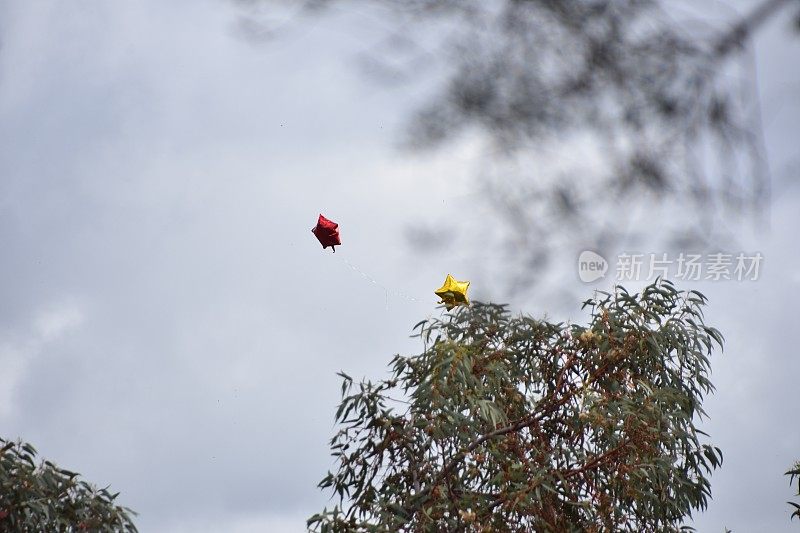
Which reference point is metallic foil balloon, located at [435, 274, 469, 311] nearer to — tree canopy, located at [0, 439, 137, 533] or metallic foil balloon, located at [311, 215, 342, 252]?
metallic foil balloon, located at [311, 215, 342, 252]

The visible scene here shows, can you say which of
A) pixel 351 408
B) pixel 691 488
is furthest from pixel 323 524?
pixel 691 488

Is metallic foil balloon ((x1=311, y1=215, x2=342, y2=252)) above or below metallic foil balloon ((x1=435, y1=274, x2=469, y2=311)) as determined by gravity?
above

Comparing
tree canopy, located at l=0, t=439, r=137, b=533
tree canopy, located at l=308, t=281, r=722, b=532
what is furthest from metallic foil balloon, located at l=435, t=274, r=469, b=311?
tree canopy, located at l=0, t=439, r=137, b=533

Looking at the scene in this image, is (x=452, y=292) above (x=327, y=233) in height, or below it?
below

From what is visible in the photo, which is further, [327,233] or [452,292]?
[327,233]

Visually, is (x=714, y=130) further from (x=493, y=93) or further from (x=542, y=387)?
(x=542, y=387)

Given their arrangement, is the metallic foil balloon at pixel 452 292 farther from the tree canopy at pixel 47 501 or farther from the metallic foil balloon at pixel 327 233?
the tree canopy at pixel 47 501

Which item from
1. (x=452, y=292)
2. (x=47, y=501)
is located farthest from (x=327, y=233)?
(x=47, y=501)

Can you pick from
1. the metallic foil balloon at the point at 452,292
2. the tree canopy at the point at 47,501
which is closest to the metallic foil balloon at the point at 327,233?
the metallic foil balloon at the point at 452,292

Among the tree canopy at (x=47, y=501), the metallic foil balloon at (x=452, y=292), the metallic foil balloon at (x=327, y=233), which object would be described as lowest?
the tree canopy at (x=47, y=501)

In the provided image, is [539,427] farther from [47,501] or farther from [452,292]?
[47,501]

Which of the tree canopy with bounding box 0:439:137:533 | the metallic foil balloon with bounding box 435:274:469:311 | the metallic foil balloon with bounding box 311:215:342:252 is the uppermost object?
the metallic foil balloon with bounding box 311:215:342:252

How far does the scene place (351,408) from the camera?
5.00 m

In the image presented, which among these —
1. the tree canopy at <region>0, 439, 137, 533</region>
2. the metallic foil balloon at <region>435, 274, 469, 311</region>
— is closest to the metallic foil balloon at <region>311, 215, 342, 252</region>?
the metallic foil balloon at <region>435, 274, 469, 311</region>
